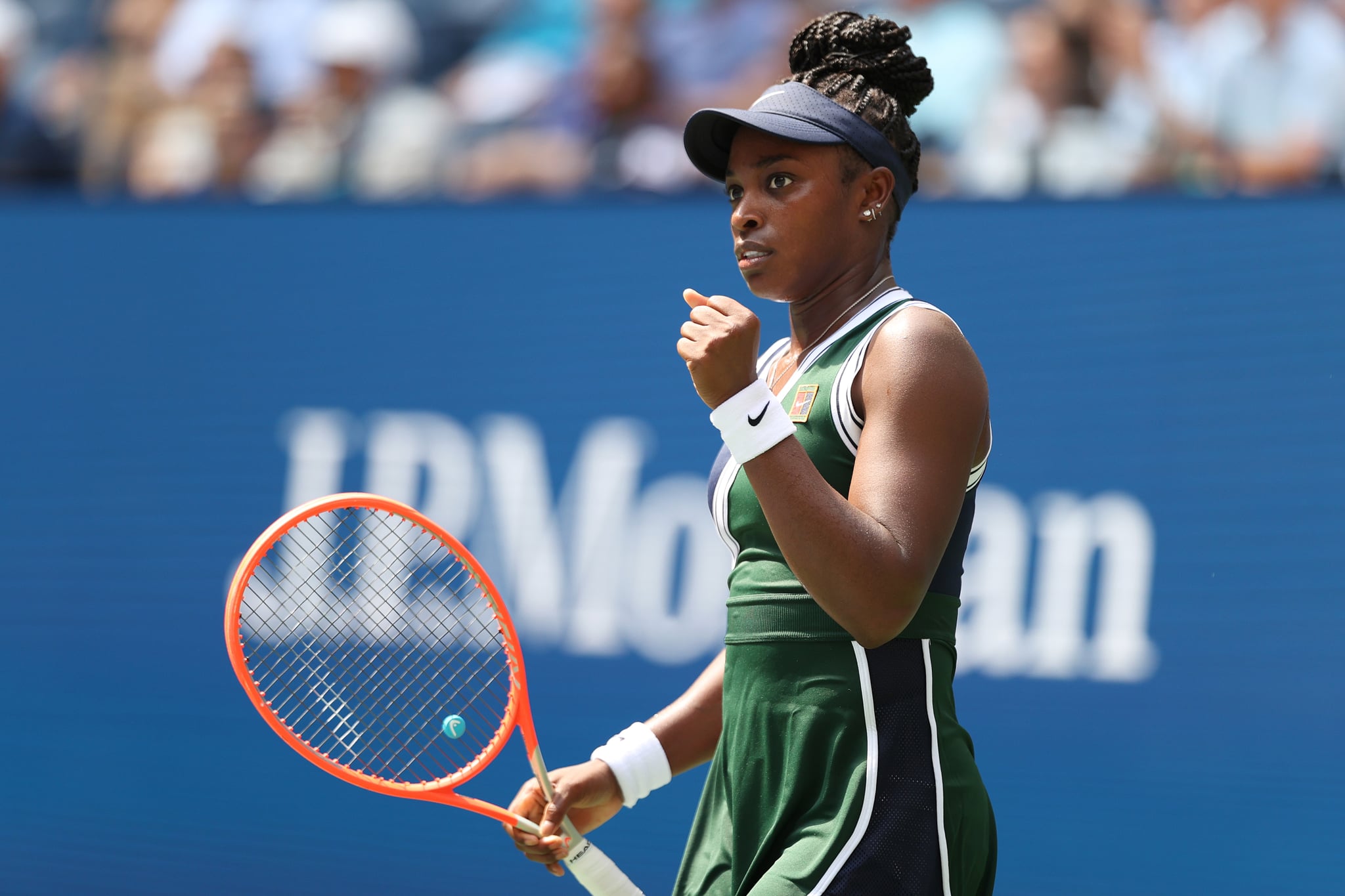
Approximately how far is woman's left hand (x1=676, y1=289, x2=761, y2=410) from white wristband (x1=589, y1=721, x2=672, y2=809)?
69 centimetres

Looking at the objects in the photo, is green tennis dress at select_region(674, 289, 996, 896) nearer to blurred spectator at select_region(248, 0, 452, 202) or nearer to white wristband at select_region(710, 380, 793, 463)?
white wristband at select_region(710, 380, 793, 463)

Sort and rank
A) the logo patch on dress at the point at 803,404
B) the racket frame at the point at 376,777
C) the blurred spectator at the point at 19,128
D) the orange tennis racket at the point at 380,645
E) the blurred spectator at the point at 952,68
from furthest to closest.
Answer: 1. the blurred spectator at the point at 19,128
2. the blurred spectator at the point at 952,68
3. the orange tennis racket at the point at 380,645
4. the racket frame at the point at 376,777
5. the logo patch on dress at the point at 803,404

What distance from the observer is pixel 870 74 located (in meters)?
2.20

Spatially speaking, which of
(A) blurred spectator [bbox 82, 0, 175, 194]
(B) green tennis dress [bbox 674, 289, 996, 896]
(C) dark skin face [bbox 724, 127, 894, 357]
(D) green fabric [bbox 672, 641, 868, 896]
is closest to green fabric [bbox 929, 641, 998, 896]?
(B) green tennis dress [bbox 674, 289, 996, 896]

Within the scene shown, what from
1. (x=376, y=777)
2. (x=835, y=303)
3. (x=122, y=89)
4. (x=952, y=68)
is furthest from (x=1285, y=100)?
(x=122, y=89)

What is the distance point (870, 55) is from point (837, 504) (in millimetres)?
730

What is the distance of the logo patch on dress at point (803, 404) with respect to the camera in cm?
205

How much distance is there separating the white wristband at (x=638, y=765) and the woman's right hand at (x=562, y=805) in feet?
0.04

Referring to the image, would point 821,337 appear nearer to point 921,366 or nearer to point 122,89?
point 921,366

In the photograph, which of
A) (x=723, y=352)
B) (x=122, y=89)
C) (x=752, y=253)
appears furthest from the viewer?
(x=122, y=89)

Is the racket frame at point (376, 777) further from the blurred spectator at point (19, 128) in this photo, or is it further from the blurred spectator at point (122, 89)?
the blurred spectator at point (19, 128)

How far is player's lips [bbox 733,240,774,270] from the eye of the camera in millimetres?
2133

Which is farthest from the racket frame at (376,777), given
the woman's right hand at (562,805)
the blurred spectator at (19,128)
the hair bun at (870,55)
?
the blurred spectator at (19,128)

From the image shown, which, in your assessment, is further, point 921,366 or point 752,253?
point 752,253
